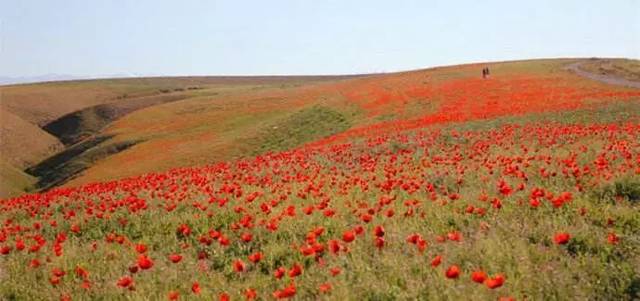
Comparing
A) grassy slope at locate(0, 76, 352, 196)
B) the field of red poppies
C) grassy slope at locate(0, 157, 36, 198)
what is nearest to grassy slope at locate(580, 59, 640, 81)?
the field of red poppies

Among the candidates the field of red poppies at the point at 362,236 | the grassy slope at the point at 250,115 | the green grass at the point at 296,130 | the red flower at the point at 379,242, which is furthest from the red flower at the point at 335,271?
the green grass at the point at 296,130

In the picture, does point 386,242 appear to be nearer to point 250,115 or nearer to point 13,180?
point 250,115

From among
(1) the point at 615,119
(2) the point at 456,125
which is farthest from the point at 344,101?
(1) the point at 615,119

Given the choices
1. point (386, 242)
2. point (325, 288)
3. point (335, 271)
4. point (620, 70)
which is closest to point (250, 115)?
point (620, 70)

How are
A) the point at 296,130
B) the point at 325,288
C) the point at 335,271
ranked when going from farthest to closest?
the point at 296,130 → the point at 335,271 → the point at 325,288

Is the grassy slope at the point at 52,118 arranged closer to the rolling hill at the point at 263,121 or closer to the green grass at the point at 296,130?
the rolling hill at the point at 263,121

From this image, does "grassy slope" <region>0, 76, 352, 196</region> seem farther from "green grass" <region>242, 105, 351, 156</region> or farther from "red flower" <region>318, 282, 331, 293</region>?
"red flower" <region>318, 282, 331, 293</region>

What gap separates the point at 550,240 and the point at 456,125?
18026 millimetres

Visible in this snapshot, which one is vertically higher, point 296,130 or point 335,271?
point 335,271

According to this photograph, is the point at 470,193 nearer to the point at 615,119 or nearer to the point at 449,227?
the point at 449,227

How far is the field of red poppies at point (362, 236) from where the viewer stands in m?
5.06

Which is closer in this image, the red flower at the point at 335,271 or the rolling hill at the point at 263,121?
the red flower at the point at 335,271

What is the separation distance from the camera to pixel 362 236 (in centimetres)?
672

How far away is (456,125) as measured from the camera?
2348cm
